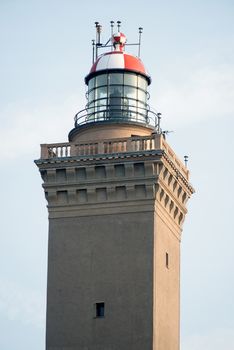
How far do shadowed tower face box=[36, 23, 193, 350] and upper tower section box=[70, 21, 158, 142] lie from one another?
3 centimetres

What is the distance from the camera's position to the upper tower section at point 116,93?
47.0m

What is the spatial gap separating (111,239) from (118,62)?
18.6 ft

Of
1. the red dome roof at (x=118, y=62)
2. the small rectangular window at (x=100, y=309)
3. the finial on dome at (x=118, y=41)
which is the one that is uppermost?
the finial on dome at (x=118, y=41)

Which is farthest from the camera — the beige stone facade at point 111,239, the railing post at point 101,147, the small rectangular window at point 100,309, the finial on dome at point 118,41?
the finial on dome at point 118,41

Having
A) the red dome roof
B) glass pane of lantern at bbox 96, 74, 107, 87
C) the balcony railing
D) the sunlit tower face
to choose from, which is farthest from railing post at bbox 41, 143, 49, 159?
the red dome roof

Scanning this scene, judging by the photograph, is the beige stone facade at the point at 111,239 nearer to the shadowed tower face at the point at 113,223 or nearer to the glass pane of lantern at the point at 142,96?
the shadowed tower face at the point at 113,223

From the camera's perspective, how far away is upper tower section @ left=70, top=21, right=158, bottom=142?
4697 cm

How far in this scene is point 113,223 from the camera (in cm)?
4550

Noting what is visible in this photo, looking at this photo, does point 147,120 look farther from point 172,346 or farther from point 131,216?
point 172,346

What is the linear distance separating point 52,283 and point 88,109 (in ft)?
18.4

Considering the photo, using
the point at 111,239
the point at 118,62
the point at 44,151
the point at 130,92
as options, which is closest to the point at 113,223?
the point at 111,239

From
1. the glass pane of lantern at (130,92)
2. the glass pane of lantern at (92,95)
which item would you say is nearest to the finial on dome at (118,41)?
the glass pane of lantern at (130,92)

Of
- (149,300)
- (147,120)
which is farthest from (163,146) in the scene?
(149,300)

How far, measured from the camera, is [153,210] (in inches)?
1781
